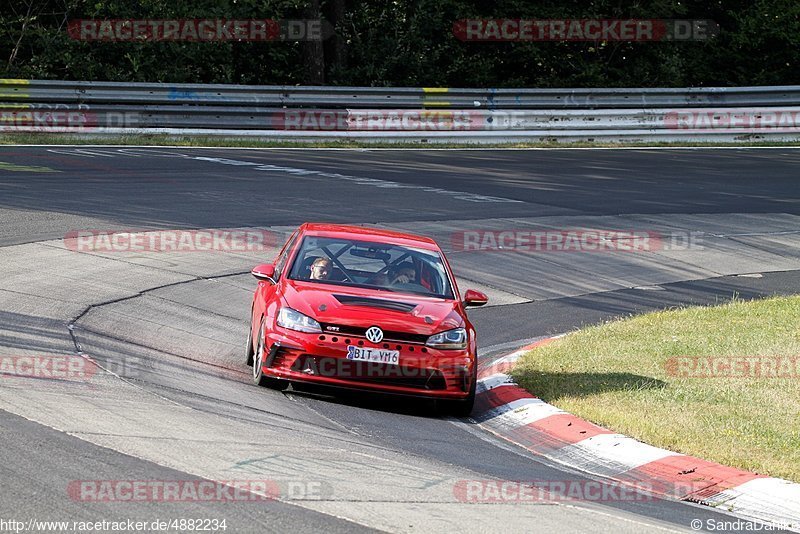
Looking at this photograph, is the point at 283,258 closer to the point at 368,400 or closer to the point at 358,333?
the point at 368,400

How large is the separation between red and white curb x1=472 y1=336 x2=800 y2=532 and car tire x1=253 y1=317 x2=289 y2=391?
5.31 ft

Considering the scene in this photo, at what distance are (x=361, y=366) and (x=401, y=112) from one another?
19.7m

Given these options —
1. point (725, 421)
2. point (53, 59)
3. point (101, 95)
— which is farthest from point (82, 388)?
point (53, 59)

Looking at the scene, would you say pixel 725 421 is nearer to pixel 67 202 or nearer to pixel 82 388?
pixel 82 388

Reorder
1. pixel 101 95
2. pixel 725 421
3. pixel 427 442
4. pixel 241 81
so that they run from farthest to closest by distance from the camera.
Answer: pixel 241 81, pixel 101 95, pixel 725 421, pixel 427 442

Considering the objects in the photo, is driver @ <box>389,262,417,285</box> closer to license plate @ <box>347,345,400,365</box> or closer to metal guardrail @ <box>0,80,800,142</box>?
license plate @ <box>347,345,400,365</box>

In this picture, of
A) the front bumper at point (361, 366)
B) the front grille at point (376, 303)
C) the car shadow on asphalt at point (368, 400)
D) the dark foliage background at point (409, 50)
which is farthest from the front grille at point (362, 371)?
the dark foliage background at point (409, 50)

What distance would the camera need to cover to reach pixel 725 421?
9.30m

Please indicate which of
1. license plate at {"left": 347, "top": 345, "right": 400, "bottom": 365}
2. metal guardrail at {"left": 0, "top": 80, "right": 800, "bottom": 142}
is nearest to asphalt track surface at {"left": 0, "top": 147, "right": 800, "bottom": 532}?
license plate at {"left": 347, "top": 345, "right": 400, "bottom": 365}

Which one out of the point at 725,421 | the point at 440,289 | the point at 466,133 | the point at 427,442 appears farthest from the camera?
the point at 466,133

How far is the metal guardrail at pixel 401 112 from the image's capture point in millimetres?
26078

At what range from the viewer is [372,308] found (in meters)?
9.82

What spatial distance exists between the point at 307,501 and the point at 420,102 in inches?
915

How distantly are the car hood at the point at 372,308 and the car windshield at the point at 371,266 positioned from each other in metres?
0.19
